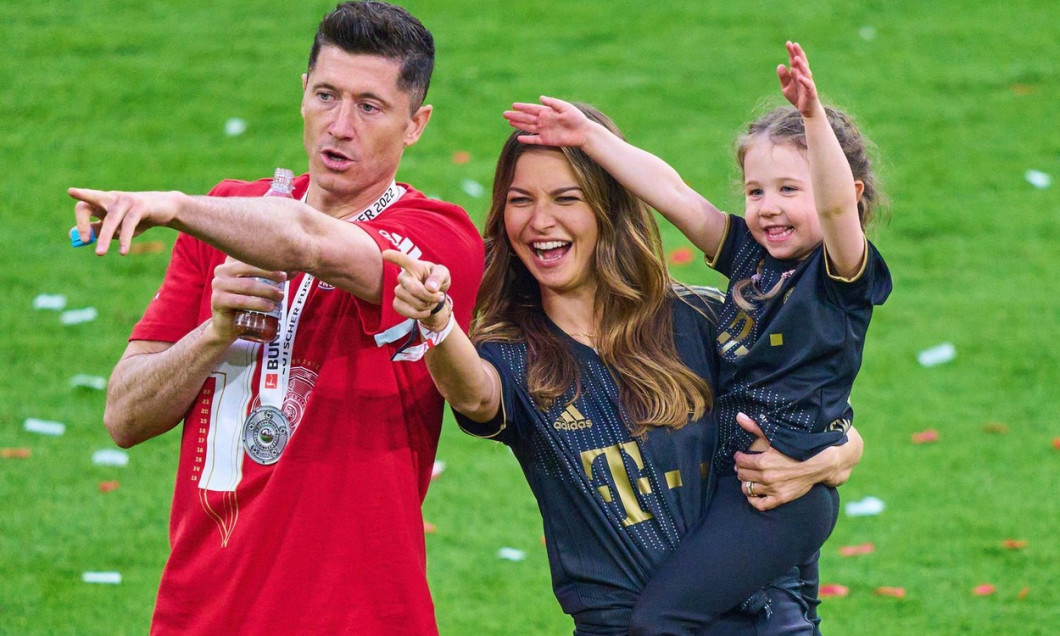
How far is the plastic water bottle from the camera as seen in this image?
2980 mm

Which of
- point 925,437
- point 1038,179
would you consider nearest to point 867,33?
point 1038,179

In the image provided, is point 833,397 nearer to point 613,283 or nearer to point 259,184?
point 613,283

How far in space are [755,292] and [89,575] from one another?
11.8ft

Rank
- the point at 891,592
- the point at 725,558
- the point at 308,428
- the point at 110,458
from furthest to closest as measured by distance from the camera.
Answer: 1. the point at 110,458
2. the point at 891,592
3. the point at 725,558
4. the point at 308,428

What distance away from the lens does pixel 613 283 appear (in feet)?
12.2

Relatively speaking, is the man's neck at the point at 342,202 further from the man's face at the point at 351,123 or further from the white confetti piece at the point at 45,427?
the white confetti piece at the point at 45,427

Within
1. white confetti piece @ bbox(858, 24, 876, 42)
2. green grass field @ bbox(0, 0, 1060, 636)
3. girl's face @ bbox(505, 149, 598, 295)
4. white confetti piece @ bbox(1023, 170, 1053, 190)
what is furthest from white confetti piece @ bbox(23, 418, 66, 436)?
white confetti piece @ bbox(858, 24, 876, 42)

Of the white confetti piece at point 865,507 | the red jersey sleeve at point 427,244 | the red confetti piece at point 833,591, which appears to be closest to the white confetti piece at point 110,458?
the red confetti piece at point 833,591

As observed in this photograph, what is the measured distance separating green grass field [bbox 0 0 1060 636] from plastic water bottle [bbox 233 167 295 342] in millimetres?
3098

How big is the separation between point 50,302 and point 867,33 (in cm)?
672

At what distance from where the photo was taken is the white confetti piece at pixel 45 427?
7.54 m

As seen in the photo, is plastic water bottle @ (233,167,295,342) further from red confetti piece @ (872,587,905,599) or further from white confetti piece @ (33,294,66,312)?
white confetti piece @ (33,294,66,312)

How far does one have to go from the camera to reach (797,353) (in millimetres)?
3525

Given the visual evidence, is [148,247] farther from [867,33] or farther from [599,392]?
[599,392]
